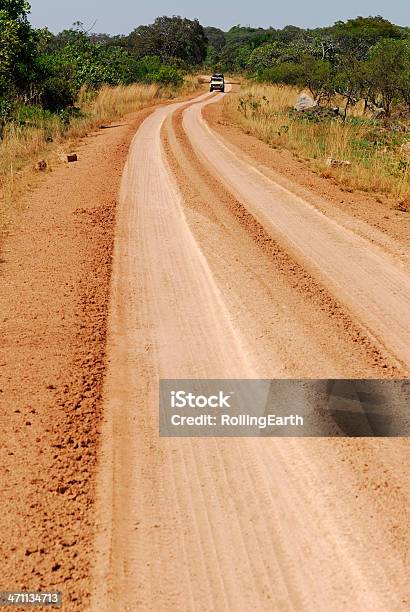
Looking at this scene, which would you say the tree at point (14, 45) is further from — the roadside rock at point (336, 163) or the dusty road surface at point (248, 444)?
the dusty road surface at point (248, 444)

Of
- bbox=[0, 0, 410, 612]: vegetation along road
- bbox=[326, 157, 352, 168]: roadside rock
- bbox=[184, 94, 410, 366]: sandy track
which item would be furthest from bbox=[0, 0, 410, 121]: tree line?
Result: bbox=[184, 94, 410, 366]: sandy track

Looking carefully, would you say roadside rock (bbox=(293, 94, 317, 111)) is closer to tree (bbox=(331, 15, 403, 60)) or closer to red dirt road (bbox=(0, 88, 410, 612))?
tree (bbox=(331, 15, 403, 60))

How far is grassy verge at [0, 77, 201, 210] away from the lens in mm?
12414

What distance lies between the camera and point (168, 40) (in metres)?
66.1

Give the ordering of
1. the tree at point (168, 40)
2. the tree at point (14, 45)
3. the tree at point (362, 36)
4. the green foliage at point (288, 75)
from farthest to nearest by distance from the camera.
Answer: the tree at point (168, 40)
the tree at point (362, 36)
the green foliage at point (288, 75)
the tree at point (14, 45)

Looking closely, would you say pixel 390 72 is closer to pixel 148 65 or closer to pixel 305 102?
pixel 305 102

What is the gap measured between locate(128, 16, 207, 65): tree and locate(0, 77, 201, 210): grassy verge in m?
35.4

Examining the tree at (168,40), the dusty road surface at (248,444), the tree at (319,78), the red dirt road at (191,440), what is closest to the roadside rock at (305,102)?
the tree at (319,78)

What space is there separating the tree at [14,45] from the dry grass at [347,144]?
25.5 feet

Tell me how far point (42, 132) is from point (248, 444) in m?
15.1

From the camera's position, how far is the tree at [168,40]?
2474 inches

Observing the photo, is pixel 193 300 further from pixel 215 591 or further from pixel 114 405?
pixel 215 591

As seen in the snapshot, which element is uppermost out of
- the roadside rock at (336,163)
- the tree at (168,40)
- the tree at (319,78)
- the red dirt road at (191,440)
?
the tree at (168,40)

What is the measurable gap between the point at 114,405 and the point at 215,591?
178 cm
